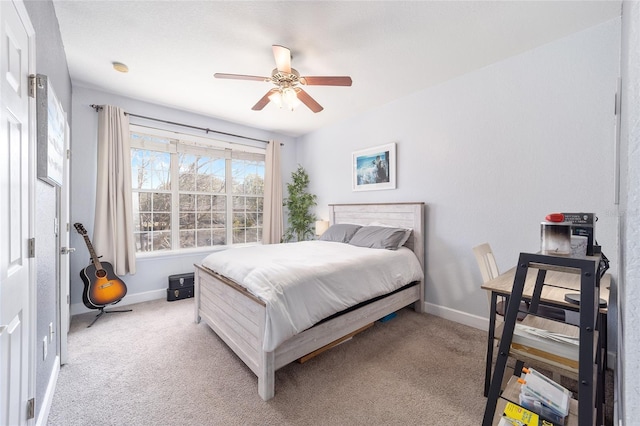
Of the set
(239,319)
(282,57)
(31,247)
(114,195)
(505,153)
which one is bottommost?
(239,319)

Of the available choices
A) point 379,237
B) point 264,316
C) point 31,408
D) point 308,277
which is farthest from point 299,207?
point 31,408

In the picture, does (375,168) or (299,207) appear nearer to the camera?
(375,168)

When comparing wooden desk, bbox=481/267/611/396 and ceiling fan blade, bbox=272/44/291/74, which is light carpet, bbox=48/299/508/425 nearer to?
wooden desk, bbox=481/267/611/396

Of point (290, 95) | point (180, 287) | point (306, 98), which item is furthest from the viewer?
point (180, 287)

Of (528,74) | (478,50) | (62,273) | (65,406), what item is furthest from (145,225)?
(528,74)

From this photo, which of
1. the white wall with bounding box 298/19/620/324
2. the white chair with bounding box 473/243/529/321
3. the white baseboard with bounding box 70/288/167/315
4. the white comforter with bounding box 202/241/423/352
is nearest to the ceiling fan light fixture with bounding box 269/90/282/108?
the white wall with bounding box 298/19/620/324

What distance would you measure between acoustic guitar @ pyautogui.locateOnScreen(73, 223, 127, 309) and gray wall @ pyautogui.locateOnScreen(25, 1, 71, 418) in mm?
913

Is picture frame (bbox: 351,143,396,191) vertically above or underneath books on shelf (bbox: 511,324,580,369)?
above

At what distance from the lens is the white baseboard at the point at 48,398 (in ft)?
4.78

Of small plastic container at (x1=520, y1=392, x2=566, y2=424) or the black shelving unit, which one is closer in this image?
the black shelving unit

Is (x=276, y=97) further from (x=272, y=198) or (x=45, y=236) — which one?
(x=272, y=198)

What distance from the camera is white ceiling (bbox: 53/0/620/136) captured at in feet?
6.19

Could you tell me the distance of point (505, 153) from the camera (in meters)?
2.54

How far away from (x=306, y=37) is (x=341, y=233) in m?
2.28
